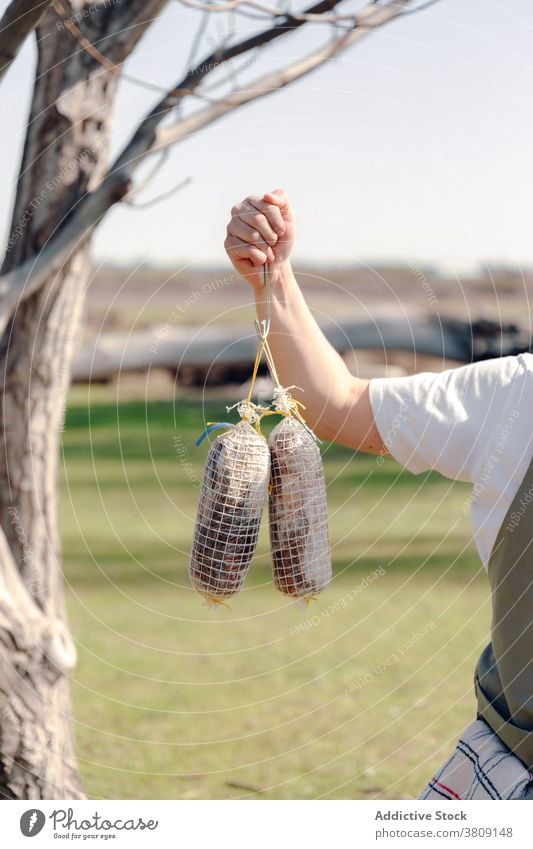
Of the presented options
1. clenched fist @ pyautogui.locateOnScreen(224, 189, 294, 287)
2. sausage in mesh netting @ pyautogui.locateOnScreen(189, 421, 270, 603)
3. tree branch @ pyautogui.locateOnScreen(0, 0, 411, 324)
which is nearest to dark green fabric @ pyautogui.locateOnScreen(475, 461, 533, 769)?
sausage in mesh netting @ pyautogui.locateOnScreen(189, 421, 270, 603)

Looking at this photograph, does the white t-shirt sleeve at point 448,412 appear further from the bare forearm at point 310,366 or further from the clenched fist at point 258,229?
the clenched fist at point 258,229

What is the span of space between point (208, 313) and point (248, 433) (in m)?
12.6

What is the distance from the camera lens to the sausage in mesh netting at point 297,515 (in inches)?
74.3

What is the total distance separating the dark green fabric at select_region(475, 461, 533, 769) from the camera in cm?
178

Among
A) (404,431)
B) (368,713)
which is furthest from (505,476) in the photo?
(368,713)

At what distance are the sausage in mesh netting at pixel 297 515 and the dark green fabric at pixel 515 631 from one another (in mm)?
313

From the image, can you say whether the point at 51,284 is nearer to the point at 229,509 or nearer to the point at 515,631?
the point at 229,509

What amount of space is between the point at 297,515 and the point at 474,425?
0.35 meters

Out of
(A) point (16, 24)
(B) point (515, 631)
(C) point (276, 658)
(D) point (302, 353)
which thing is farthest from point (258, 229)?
(C) point (276, 658)

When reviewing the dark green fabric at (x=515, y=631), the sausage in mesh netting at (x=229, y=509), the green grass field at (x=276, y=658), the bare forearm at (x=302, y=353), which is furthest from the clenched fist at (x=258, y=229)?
the green grass field at (x=276, y=658)

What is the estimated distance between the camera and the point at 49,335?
2.67m

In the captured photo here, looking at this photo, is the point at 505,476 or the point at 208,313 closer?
the point at 505,476
